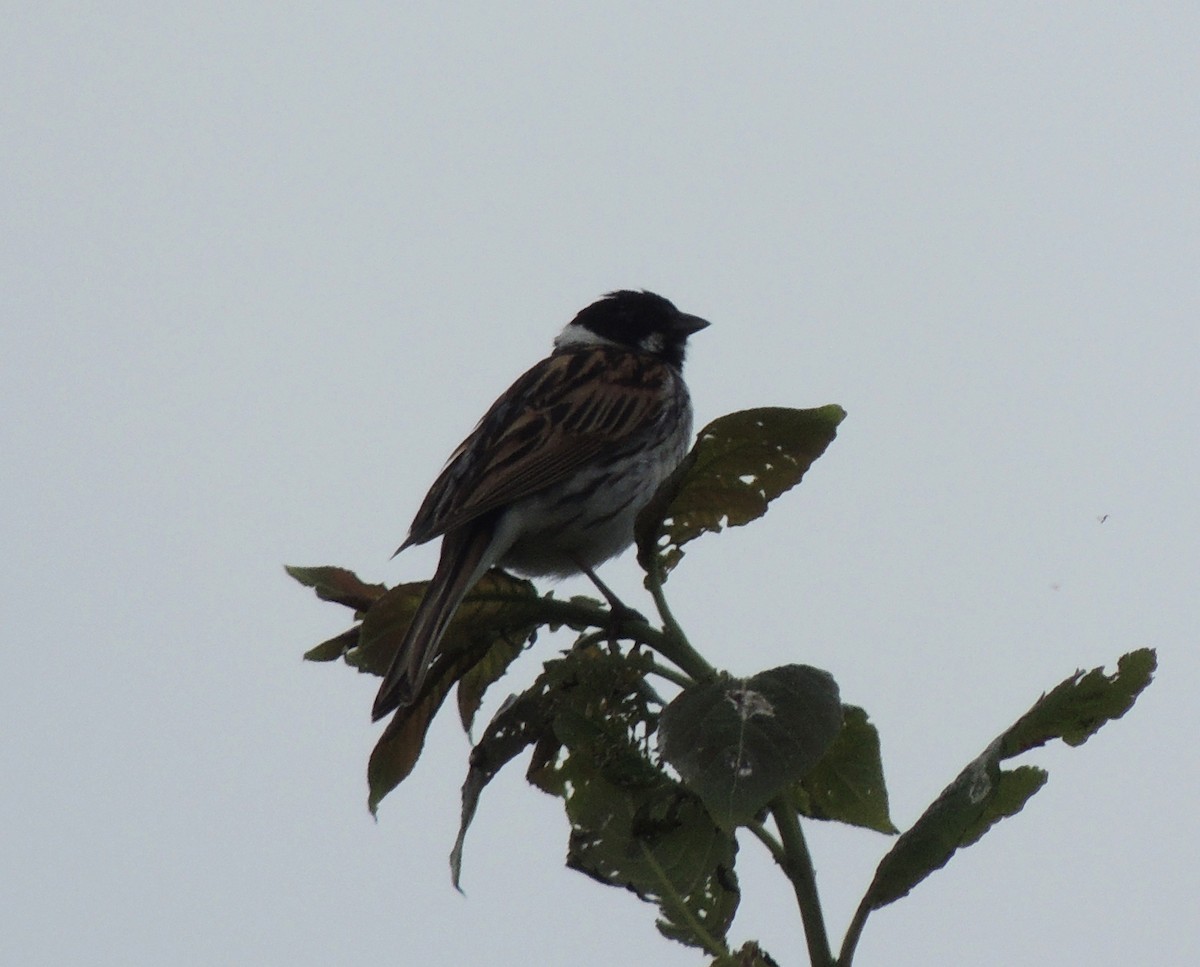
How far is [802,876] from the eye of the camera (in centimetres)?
175

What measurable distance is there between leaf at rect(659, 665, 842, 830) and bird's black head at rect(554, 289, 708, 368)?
428cm

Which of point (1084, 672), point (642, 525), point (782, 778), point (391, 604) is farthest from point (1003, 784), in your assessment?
point (391, 604)

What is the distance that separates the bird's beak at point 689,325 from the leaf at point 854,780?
4202 mm

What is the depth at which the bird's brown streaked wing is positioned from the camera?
4246 millimetres

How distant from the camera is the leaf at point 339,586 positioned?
2.54m

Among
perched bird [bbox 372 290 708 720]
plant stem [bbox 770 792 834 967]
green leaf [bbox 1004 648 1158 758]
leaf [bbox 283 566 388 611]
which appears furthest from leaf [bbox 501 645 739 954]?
perched bird [bbox 372 290 708 720]

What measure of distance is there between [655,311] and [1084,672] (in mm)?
4471

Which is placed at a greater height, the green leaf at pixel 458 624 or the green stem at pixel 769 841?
the green leaf at pixel 458 624

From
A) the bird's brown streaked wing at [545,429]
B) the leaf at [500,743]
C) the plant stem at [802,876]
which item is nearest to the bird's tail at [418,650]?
the leaf at [500,743]

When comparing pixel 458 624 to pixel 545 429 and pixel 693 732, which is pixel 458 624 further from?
pixel 545 429

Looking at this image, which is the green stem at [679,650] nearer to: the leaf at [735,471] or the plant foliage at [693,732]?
the plant foliage at [693,732]

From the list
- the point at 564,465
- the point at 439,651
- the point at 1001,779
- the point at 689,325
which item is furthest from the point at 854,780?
the point at 689,325

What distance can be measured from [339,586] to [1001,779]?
1.11m

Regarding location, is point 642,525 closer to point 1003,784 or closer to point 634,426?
point 1003,784
